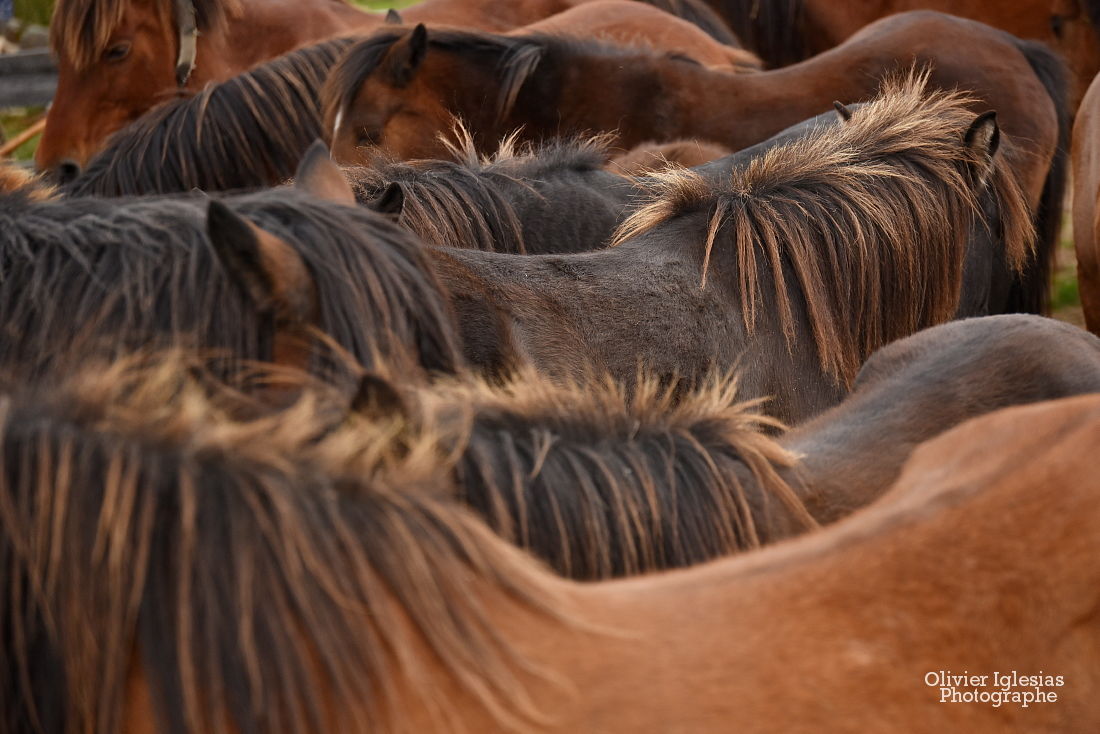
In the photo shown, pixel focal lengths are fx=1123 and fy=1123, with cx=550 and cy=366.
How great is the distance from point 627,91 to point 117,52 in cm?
242

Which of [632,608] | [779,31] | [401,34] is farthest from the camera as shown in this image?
[779,31]

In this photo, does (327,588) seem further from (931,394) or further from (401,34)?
(401,34)

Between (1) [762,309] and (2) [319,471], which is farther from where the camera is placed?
(1) [762,309]

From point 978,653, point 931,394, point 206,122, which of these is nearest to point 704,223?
point 931,394

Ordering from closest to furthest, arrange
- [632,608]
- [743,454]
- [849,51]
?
1. [632,608]
2. [743,454]
3. [849,51]

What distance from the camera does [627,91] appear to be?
453 centimetres

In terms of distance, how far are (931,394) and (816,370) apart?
22.8 inches

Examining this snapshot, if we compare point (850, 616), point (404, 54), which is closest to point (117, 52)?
point (404, 54)

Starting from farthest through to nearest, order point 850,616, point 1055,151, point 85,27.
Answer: point 85,27 < point 1055,151 < point 850,616

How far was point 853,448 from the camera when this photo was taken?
1.78 m

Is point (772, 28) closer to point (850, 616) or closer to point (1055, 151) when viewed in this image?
point (1055, 151)

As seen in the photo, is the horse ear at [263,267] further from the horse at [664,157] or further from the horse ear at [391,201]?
the horse at [664,157]

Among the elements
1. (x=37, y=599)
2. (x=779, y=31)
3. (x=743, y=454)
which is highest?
(x=37, y=599)

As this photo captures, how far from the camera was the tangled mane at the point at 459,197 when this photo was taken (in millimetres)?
2746
